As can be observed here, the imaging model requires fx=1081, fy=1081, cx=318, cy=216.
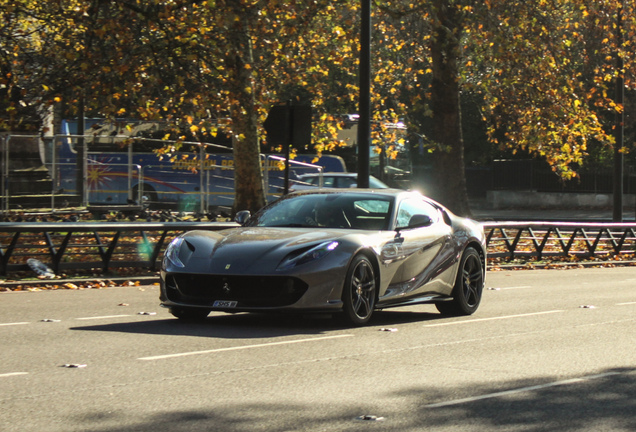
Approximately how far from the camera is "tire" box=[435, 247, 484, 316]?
1173 cm

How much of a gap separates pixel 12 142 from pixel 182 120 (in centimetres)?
1056

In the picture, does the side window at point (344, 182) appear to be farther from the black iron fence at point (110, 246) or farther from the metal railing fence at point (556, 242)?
the black iron fence at point (110, 246)

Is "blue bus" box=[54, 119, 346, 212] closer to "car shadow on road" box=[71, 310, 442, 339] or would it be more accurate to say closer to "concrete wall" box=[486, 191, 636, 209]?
"car shadow on road" box=[71, 310, 442, 339]

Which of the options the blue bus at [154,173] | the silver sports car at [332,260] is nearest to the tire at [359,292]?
the silver sports car at [332,260]

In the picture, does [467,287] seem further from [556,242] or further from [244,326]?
[556,242]

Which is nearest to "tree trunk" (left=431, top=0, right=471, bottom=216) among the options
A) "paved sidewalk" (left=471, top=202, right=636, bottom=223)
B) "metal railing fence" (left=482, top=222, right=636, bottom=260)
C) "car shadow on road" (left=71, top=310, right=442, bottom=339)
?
"metal railing fence" (left=482, top=222, right=636, bottom=260)

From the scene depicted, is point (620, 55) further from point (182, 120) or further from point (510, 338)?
point (510, 338)

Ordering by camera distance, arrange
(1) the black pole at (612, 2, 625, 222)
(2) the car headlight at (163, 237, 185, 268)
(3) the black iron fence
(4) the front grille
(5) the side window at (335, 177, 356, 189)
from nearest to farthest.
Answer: (4) the front grille
(2) the car headlight at (163, 237, 185, 268)
(3) the black iron fence
(1) the black pole at (612, 2, 625, 222)
(5) the side window at (335, 177, 356, 189)

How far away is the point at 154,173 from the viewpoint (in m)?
36.2

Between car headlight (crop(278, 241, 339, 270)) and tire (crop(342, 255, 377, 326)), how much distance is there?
10.6 inches

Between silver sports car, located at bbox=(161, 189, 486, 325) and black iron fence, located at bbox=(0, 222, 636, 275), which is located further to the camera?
black iron fence, located at bbox=(0, 222, 636, 275)

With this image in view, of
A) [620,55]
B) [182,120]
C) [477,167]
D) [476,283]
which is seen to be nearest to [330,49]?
[620,55]

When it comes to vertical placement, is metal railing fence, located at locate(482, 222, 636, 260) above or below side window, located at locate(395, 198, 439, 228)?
below

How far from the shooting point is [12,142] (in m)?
28.8
